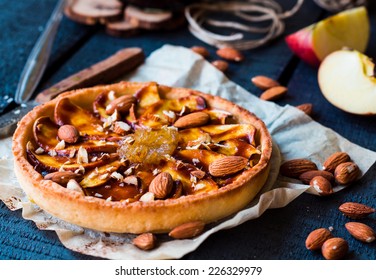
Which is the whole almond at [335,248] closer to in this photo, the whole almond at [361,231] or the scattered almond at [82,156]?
the whole almond at [361,231]

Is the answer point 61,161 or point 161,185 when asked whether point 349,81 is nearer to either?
point 161,185

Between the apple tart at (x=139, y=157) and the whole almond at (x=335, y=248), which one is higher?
the apple tart at (x=139, y=157)

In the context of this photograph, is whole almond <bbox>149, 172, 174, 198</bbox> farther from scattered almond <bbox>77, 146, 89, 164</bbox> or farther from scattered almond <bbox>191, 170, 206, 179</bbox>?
scattered almond <bbox>77, 146, 89, 164</bbox>

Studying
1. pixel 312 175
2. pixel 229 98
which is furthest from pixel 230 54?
pixel 312 175

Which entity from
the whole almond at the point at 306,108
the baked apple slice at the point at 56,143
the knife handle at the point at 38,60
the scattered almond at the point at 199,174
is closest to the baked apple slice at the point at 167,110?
the baked apple slice at the point at 56,143

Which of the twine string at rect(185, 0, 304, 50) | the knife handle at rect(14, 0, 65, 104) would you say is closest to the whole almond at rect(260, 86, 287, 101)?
the twine string at rect(185, 0, 304, 50)
